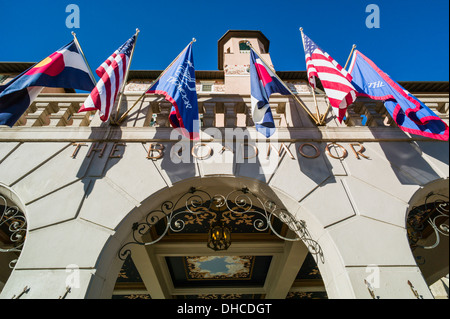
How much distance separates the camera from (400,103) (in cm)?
515

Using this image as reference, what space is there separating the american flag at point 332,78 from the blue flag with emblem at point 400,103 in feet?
2.27

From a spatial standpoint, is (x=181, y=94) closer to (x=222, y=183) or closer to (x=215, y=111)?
→ (x=215, y=111)

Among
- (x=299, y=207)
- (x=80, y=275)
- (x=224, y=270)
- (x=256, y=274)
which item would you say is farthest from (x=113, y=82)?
(x=256, y=274)

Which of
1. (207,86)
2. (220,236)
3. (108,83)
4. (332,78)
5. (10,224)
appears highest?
(207,86)

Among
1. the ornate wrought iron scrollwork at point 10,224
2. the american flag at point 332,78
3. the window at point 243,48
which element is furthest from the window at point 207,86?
the ornate wrought iron scrollwork at point 10,224

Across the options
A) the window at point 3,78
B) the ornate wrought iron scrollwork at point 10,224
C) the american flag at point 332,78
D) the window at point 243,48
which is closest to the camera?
the ornate wrought iron scrollwork at point 10,224

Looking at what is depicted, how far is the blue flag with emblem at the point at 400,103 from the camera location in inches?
191

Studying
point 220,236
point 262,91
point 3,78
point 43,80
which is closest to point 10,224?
point 43,80

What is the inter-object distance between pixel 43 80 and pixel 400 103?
748 cm

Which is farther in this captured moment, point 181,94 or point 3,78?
point 3,78

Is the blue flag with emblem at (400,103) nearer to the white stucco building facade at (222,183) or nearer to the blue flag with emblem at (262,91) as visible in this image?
the white stucco building facade at (222,183)

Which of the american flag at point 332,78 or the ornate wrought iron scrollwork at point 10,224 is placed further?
the american flag at point 332,78

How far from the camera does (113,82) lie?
5.30 metres

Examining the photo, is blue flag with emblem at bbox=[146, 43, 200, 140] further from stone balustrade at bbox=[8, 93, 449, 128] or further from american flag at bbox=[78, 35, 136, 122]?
american flag at bbox=[78, 35, 136, 122]
